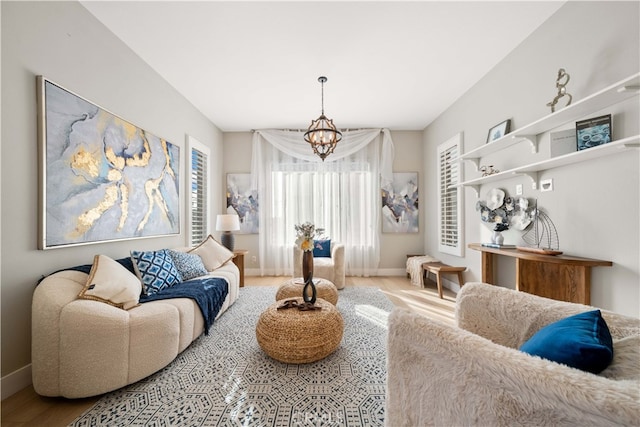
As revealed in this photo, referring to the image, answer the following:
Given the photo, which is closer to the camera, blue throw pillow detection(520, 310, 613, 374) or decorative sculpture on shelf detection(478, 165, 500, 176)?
blue throw pillow detection(520, 310, 613, 374)

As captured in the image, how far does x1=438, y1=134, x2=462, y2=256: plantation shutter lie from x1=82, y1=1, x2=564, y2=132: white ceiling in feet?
2.49

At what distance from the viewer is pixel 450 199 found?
13.7ft

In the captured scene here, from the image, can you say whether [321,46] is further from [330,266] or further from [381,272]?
[381,272]

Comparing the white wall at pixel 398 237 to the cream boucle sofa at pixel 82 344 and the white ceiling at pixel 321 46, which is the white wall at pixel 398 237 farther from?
the cream boucle sofa at pixel 82 344

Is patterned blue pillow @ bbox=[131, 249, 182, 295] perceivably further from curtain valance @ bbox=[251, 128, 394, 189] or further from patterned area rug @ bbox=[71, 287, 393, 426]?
curtain valance @ bbox=[251, 128, 394, 189]

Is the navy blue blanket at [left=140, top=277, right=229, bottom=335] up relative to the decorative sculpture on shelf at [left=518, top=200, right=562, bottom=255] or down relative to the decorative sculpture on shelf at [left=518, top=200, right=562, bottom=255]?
down

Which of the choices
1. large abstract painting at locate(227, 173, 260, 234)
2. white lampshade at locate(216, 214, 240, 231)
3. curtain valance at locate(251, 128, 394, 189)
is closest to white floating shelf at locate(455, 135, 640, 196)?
curtain valance at locate(251, 128, 394, 189)

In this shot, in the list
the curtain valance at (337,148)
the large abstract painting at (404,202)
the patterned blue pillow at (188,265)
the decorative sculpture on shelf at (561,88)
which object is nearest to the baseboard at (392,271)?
the large abstract painting at (404,202)

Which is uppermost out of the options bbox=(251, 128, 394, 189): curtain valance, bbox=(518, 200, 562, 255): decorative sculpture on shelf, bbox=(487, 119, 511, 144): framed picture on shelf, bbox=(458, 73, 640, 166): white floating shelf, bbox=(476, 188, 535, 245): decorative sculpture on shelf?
bbox=(251, 128, 394, 189): curtain valance

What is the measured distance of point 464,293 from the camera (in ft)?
4.44

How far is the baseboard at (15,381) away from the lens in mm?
1663

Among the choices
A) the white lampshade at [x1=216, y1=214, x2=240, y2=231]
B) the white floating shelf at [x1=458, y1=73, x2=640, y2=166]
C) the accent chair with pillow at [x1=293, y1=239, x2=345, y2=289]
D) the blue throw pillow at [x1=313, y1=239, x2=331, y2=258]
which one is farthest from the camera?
the blue throw pillow at [x1=313, y1=239, x2=331, y2=258]

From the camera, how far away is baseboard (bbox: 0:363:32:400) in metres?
1.66

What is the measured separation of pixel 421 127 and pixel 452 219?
6.48 ft
